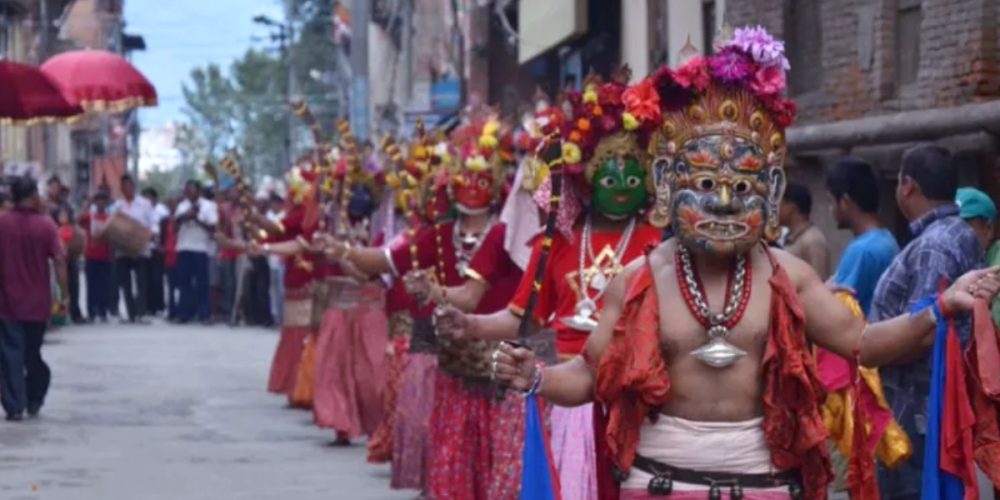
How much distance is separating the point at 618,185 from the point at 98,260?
25998 mm

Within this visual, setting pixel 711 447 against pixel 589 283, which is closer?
pixel 711 447

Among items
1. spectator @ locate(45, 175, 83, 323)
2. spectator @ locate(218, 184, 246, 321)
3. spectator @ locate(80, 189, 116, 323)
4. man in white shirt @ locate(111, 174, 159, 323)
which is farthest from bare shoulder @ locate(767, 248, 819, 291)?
spectator @ locate(80, 189, 116, 323)

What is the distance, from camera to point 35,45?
174 ft

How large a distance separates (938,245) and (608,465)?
2.40m

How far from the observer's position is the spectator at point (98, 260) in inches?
1374

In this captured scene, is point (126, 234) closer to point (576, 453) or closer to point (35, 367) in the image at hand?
point (35, 367)

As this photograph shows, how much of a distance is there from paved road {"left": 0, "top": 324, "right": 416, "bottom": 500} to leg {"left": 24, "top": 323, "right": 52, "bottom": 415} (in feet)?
0.58

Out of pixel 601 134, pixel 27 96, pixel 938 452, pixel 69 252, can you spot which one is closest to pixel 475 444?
pixel 601 134

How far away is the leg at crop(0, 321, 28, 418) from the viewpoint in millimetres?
18625

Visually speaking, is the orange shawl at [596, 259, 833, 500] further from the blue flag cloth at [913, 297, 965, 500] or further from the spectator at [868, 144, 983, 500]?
the spectator at [868, 144, 983, 500]

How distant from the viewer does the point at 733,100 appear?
739cm

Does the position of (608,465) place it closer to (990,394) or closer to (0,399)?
(990,394)

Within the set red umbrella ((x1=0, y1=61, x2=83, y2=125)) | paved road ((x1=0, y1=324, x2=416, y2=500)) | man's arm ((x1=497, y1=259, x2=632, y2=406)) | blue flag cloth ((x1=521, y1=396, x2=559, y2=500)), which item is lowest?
paved road ((x1=0, y1=324, x2=416, y2=500))

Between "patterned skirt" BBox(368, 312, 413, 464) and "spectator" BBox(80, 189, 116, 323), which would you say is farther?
"spectator" BBox(80, 189, 116, 323)
